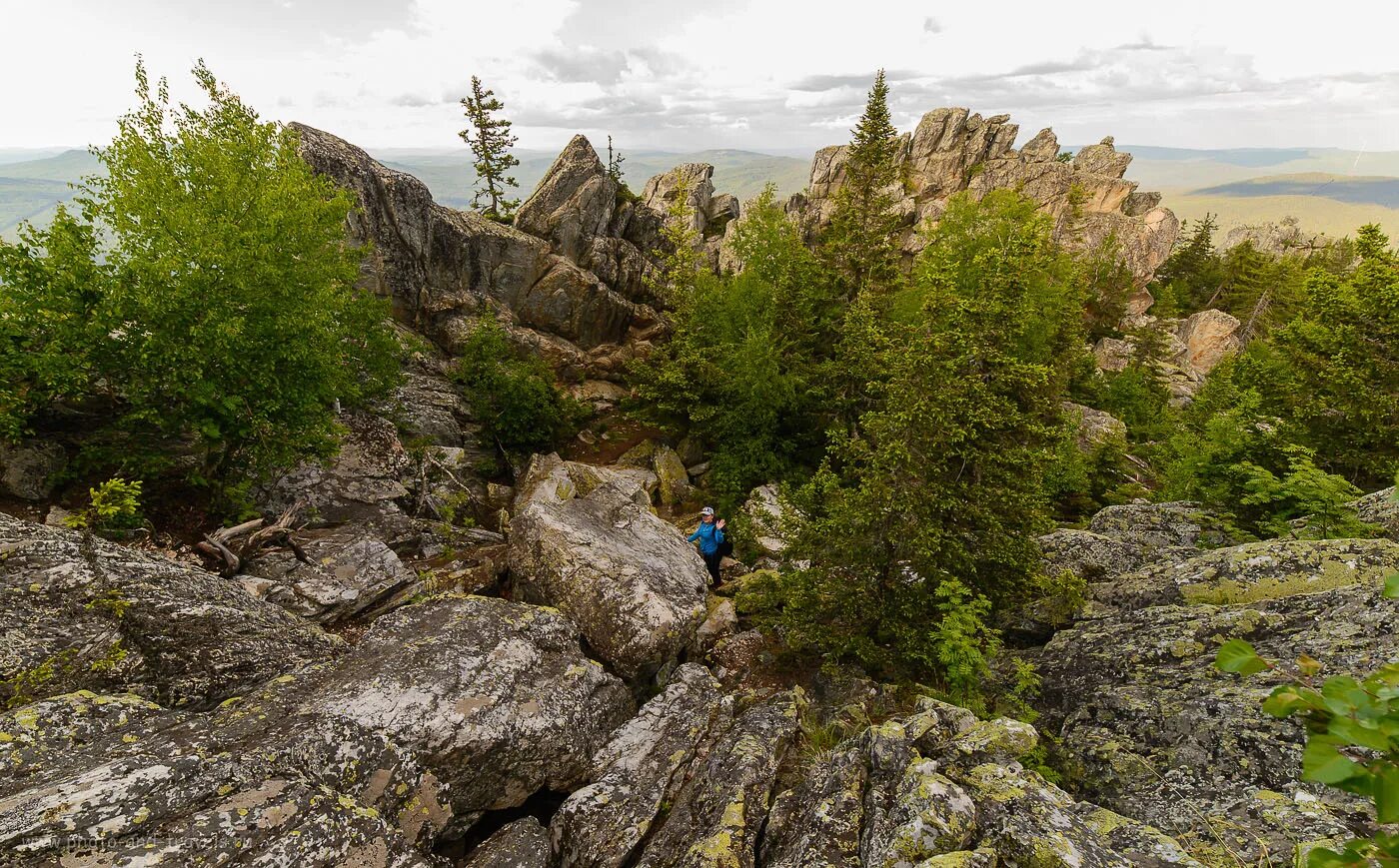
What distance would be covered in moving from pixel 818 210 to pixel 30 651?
6599 centimetres

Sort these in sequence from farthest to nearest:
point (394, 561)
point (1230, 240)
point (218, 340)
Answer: point (1230, 240) → point (394, 561) → point (218, 340)

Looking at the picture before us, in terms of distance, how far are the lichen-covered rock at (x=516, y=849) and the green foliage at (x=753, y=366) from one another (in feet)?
62.3

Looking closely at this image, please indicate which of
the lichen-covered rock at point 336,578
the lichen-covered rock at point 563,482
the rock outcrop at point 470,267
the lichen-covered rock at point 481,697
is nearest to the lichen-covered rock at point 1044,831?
the lichen-covered rock at point 481,697

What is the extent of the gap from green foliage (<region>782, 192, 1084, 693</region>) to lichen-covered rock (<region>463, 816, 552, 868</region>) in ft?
22.2

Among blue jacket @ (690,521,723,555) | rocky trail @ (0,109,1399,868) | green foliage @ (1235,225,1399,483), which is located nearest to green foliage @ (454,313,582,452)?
rocky trail @ (0,109,1399,868)

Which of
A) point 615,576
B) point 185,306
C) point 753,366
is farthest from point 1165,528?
point 185,306

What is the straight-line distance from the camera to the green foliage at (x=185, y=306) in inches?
501

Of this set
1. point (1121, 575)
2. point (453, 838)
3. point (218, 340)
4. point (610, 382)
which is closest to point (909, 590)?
point (1121, 575)

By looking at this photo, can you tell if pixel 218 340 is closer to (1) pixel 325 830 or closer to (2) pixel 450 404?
(1) pixel 325 830

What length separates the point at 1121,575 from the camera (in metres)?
14.3

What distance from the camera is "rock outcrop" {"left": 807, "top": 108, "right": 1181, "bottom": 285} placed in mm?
63375

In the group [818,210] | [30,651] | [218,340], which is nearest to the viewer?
[30,651]

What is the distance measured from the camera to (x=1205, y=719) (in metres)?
8.95

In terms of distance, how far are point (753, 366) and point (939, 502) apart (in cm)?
1519
